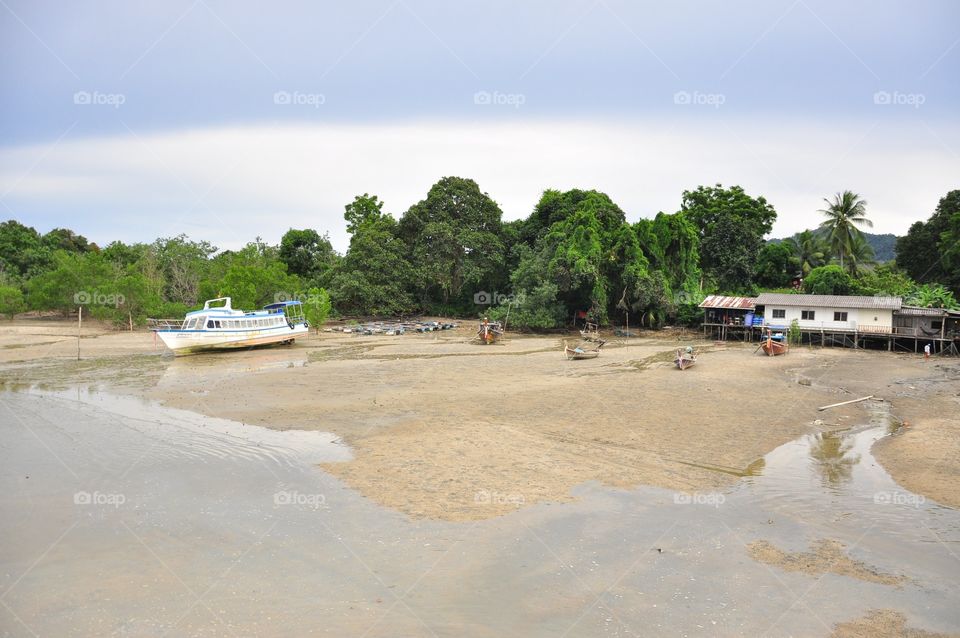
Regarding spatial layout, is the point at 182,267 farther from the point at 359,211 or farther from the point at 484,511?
the point at 484,511

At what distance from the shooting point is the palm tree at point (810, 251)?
179 ft

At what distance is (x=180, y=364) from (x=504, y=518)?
25322mm

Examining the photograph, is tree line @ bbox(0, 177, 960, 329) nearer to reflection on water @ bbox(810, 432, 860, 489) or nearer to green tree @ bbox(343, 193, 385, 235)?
green tree @ bbox(343, 193, 385, 235)

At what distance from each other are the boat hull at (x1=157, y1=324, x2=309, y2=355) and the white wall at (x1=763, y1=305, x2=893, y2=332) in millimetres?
30998

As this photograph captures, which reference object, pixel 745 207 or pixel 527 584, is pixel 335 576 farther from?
pixel 745 207

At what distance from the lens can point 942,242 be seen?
45.9m

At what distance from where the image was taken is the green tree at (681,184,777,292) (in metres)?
55.2

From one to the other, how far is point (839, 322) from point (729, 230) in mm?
17746

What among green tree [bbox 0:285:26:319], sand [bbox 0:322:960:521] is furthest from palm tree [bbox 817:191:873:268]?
green tree [bbox 0:285:26:319]

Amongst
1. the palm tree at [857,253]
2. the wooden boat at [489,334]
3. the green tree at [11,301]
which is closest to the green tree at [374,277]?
the wooden boat at [489,334]

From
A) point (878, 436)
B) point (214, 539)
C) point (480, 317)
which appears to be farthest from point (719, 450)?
point (480, 317)

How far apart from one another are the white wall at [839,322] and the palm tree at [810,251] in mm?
15445

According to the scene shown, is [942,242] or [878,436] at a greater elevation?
[942,242]

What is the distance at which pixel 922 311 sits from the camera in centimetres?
3791
